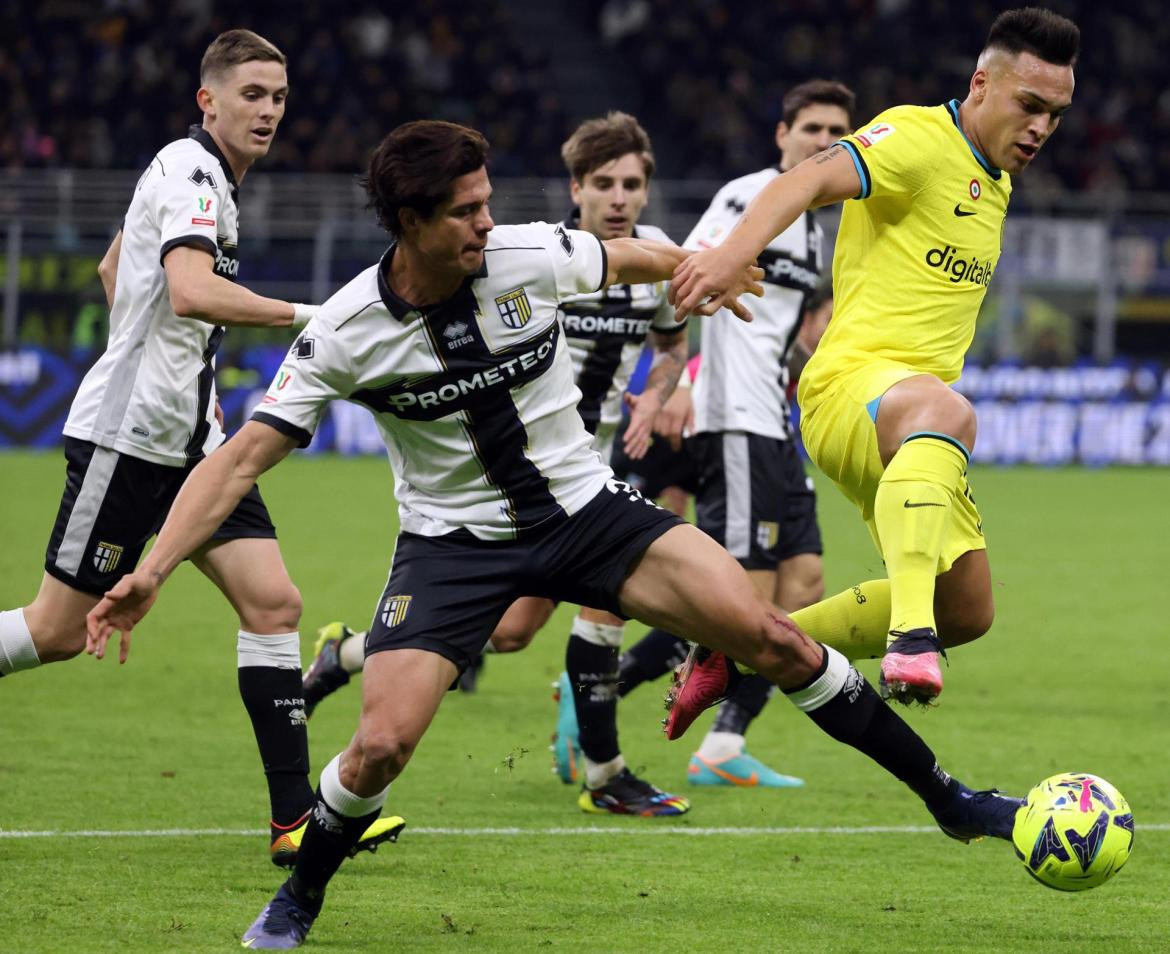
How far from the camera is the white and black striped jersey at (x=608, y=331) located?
6.95m

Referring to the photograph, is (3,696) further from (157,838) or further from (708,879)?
(708,879)

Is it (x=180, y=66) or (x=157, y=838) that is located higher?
(x=180, y=66)

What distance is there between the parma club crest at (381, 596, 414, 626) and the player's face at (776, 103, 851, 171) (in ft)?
11.1

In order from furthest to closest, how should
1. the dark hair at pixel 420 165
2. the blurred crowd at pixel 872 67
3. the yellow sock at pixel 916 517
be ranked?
the blurred crowd at pixel 872 67 → the yellow sock at pixel 916 517 → the dark hair at pixel 420 165

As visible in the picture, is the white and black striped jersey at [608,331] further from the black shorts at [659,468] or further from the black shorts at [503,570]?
the black shorts at [503,570]

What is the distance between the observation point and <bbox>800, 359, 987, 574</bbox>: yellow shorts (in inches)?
205

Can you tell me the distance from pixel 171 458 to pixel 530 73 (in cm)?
2302

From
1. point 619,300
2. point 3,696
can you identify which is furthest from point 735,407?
point 3,696

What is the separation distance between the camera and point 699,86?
28.4 metres

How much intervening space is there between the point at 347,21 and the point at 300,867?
2520 centimetres

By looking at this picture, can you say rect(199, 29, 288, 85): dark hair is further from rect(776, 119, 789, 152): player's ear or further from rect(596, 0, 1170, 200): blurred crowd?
rect(596, 0, 1170, 200): blurred crowd

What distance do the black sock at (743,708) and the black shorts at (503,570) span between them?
7.77 ft

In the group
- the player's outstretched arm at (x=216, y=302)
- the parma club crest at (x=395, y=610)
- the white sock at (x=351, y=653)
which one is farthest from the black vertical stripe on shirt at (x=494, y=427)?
the white sock at (x=351, y=653)

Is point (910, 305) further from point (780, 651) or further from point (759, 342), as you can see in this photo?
point (759, 342)
